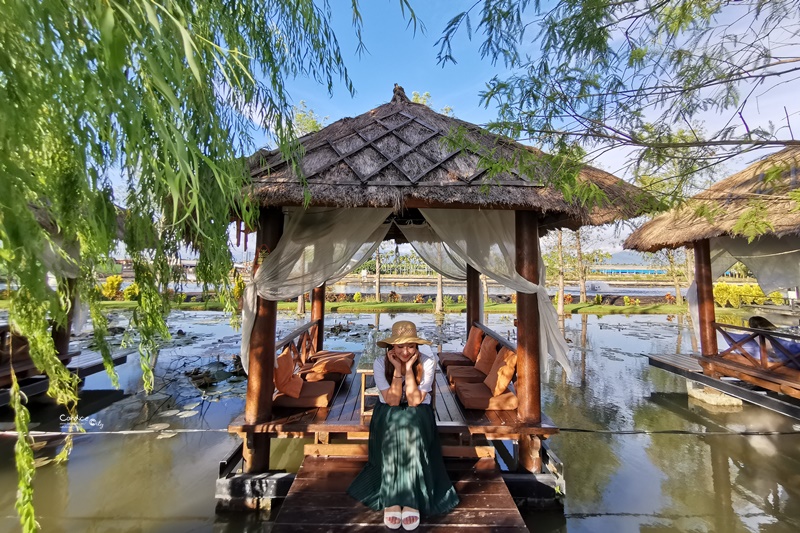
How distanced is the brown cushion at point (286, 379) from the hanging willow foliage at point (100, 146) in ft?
6.23

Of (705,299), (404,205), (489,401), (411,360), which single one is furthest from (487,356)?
(705,299)

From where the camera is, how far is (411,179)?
321 cm

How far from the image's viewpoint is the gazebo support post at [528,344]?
3.30 metres

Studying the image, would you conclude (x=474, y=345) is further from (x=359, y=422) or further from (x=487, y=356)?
(x=359, y=422)

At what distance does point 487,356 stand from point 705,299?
4.00 metres

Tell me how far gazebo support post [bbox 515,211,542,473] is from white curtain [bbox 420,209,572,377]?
101 millimetres

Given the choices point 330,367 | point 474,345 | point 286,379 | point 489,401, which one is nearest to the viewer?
point 489,401

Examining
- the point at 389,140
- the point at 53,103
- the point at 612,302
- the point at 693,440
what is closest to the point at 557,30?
the point at 389,140

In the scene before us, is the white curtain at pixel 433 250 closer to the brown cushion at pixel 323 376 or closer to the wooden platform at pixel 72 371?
the brown cushion at pixel 323 376

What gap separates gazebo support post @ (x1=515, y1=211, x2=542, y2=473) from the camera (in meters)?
3.30

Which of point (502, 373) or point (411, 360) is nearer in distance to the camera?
point (411, 360)

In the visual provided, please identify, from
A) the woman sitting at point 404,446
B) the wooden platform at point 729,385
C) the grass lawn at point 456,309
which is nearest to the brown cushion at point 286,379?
the woman sitting at point 404,446

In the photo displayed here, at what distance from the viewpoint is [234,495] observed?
3086 millimetres

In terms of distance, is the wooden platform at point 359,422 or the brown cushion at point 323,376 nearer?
the wooden platform at point 359,422
